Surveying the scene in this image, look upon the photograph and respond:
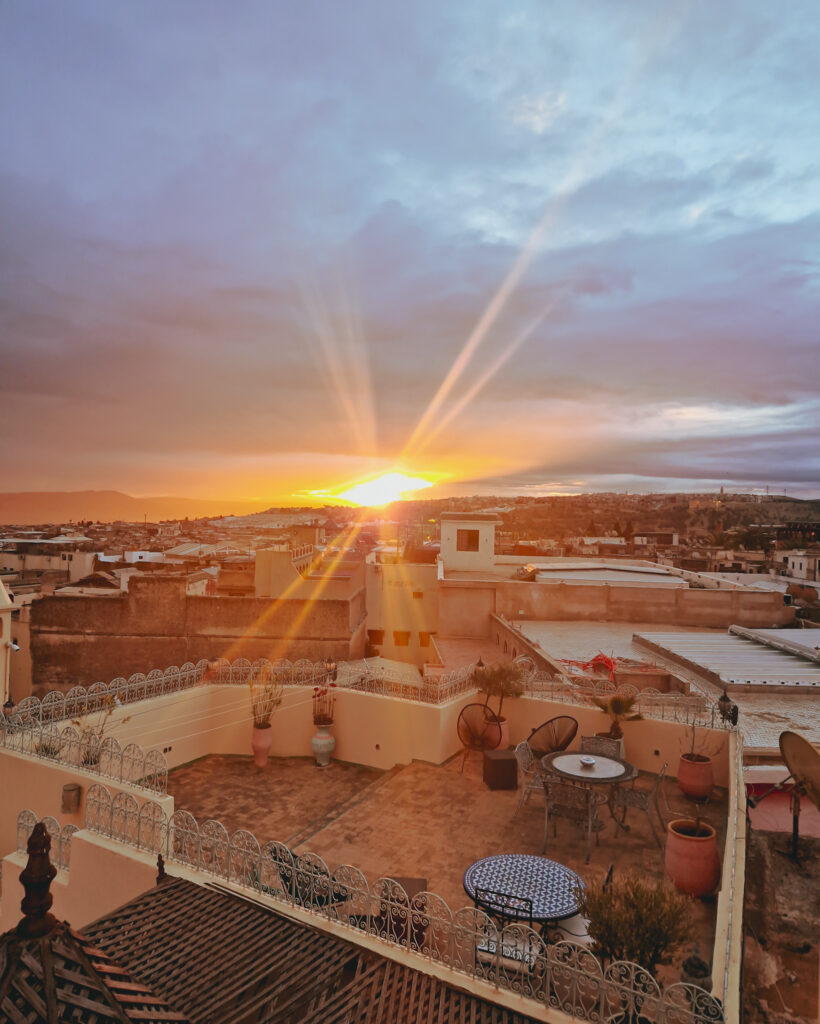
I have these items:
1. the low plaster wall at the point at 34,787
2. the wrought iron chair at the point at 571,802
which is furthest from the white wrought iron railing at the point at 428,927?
the wrought iron chair at the point at 571,802

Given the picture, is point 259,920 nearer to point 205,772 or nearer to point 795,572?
point 205,772

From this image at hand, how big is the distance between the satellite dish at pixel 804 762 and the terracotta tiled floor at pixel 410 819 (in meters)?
1.59

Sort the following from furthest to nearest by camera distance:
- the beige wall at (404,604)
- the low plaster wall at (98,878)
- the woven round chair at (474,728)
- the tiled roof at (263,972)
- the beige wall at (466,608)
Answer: the beige wall at (404,604) → the beige wall at (466,608) → the woven round chair at (474,728) → the low plaster wall at (98,878) → the tiled roof at (263,972)

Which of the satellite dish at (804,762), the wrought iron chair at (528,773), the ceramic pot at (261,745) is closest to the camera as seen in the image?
the satellite dish at (804,762)

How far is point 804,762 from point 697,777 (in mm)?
3313

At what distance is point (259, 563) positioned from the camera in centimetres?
2861

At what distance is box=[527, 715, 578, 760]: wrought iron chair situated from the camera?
29.5ft

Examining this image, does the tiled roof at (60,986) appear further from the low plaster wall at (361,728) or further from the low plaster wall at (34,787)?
the low plaster wall at (361,728)

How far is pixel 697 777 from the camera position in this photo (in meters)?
8.21

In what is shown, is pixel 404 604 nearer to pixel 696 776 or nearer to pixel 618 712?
pixel 618 712

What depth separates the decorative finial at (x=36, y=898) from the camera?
2545 millimetres

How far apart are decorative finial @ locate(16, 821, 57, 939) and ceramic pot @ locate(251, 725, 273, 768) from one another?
936cm

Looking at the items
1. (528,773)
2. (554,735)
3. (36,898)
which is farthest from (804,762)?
(36,898)

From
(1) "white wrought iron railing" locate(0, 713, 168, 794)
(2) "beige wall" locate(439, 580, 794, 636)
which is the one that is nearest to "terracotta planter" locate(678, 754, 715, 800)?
(1) "white wrought iron railing" locate(0, 713, 168, 794)
